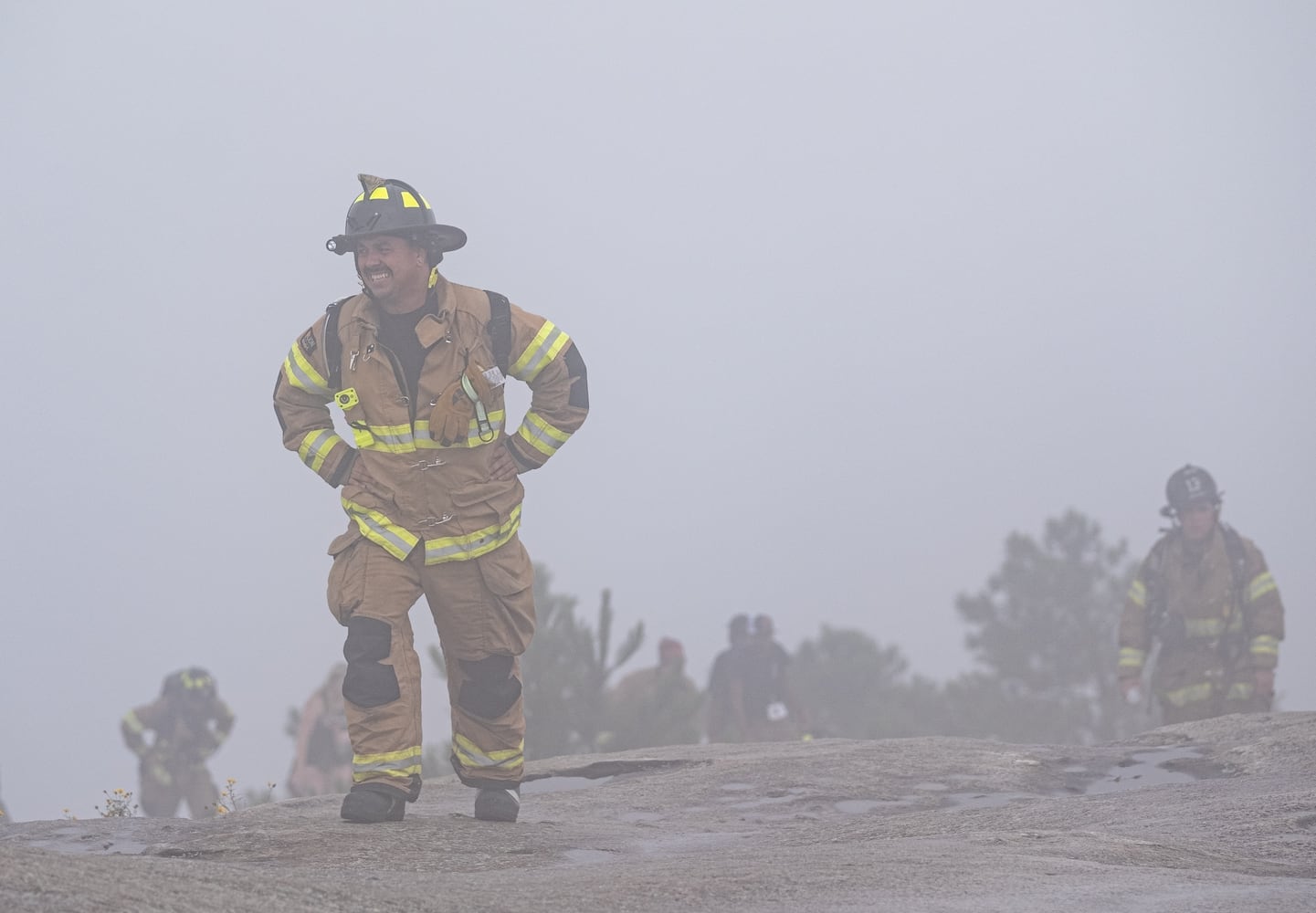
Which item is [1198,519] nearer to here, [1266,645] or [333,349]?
[1266,645]

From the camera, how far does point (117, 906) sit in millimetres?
3188

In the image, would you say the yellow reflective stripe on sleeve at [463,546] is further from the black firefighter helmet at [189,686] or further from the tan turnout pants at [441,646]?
the black firefighter helmet at [189,686]

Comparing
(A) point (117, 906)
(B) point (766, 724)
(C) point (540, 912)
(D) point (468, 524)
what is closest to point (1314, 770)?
(D) point (468, 524)

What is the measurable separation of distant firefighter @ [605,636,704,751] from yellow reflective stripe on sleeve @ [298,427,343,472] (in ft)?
31.9

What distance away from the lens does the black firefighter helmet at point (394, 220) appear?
5938 mm

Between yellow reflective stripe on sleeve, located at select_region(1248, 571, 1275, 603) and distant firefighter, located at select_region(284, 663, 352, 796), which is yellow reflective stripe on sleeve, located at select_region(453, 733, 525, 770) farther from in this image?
distant firefighter, located at select_region(284, 663, 352, 796)

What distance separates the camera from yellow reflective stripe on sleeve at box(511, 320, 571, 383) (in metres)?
6.08

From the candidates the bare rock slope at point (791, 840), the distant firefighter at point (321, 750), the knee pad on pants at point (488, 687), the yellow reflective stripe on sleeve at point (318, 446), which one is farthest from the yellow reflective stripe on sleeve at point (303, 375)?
the distant firefighter at point (321, 750)

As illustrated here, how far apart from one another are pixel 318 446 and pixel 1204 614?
24.5 feet

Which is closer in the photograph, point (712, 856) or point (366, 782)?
point (712, 856)

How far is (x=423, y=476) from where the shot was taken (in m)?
5.88

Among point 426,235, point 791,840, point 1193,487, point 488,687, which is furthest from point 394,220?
point 1193,487

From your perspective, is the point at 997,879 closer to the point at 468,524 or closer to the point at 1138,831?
the point at 1138,831

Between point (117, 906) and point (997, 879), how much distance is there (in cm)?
196
